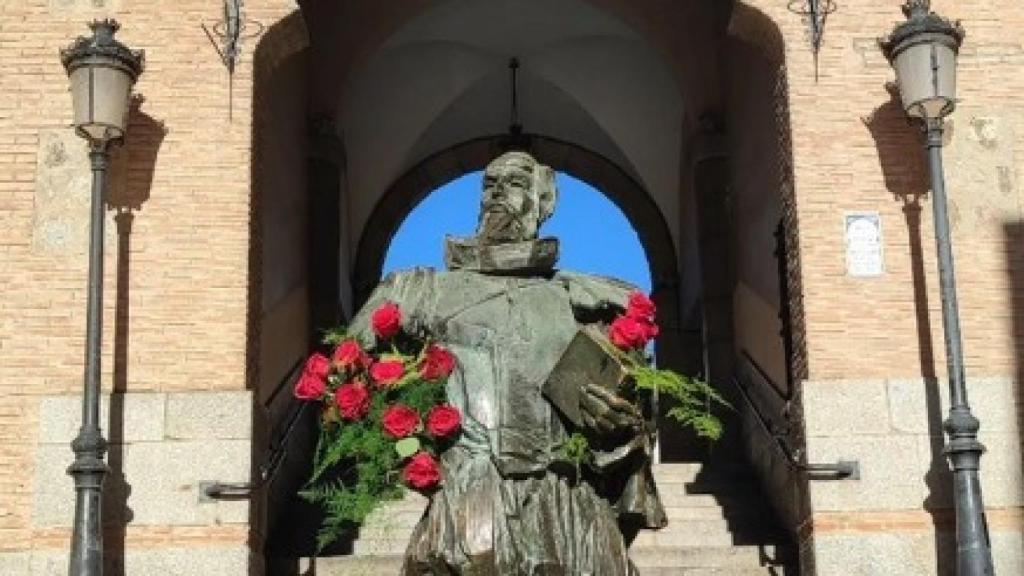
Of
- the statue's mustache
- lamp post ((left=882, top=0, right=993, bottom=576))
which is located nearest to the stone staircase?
lamp post ((left=882, top=0, right=993, bottom=576))

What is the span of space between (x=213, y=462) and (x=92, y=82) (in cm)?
210

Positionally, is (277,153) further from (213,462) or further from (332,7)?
(213,462)

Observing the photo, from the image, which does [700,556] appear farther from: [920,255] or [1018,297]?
[1018,297]

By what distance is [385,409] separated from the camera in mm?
5402

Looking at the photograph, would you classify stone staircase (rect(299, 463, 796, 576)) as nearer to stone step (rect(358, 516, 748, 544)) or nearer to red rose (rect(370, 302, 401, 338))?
stone step (rect(358, 516, 748, 544))

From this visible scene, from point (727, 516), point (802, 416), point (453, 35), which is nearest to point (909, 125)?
point (802, 416)

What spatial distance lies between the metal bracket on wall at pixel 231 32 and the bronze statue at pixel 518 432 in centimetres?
457

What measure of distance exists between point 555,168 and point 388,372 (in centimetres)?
1478

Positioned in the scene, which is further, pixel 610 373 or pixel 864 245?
pixel 864 245

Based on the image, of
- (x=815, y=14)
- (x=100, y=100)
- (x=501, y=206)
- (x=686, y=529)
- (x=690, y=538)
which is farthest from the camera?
(x=686, y=529)

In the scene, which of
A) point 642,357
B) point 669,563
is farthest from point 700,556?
point 642,357

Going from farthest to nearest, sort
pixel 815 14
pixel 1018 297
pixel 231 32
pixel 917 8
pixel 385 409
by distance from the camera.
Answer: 1. pixel 815 14
2. pixel 231 32
3. pixel 1018 297
4. pixel 917 8
5. pixel 385 409

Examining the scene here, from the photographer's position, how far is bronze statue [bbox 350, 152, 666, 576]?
5.24 m

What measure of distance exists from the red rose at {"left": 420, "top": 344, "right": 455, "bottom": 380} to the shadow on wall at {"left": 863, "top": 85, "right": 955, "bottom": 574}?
459cm
